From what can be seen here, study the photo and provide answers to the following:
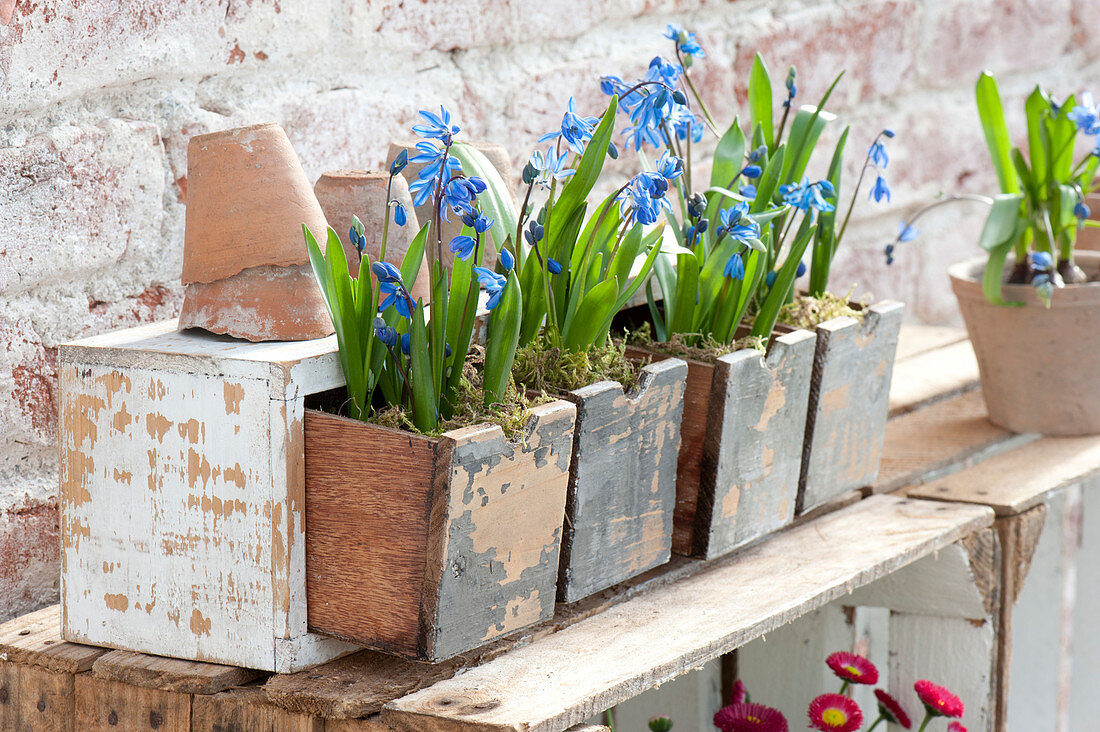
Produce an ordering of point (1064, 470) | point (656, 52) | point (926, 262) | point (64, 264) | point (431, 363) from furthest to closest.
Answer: point (926, 262), point (656, 52), point (1064, 470), point (64, 264), point (431, 363)

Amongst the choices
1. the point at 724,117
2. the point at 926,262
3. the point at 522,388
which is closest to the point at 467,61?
the point at 724,117

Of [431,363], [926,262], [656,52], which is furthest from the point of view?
[926,262]

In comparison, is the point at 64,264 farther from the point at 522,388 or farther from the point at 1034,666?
the point at 1034,666

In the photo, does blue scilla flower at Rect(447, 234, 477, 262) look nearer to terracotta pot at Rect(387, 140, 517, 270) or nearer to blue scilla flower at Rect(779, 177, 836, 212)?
terracotta pot at Rect(387, 140, 517, 270)

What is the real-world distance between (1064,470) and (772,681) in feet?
1.17

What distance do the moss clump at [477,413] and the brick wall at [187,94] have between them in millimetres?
308

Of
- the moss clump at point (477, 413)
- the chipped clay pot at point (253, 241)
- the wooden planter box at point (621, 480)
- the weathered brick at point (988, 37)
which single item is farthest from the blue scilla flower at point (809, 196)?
the weathered brick at point (988, 37)

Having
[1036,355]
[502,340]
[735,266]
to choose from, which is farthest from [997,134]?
[502,340]

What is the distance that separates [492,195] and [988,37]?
1.27m

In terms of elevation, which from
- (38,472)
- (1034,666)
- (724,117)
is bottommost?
(1034,666)

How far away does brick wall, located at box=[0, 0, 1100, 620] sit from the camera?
94cm

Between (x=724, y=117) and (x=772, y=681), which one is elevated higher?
(x=724, y=117)

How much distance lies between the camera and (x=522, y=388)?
2.80 ft

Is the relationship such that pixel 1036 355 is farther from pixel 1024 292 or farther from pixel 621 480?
pixel 621 480
